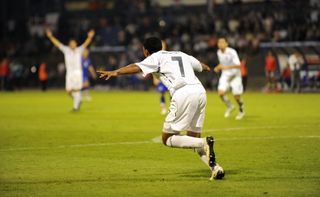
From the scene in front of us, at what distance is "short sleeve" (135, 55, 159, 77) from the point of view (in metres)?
10.5

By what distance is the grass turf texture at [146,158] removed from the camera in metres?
9.72

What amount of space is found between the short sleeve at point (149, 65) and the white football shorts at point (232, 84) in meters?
11.5

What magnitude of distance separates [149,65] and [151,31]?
118 ft

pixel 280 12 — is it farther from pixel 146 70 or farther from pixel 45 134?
pixel 146 70

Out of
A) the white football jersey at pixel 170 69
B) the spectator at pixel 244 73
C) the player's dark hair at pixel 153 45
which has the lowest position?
the spectator at pixel 244 73

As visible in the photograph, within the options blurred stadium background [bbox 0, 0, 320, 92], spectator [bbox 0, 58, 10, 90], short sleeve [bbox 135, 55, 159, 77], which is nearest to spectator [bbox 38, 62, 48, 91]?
blurred stadium background [bbox 0, 0, 320, 92]

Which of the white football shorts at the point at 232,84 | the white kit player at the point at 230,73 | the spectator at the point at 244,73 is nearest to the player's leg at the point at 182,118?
the white kit player at the point at 230,73

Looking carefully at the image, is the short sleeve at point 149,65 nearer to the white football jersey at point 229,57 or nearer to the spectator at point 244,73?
the white football jersey at point 229,57

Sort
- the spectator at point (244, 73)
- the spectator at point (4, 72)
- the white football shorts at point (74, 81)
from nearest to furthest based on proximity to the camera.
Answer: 1. the white football shorts at point (74, 81)
2. the spectator at point (244, 73)
3. the spectator at point (4, 72)

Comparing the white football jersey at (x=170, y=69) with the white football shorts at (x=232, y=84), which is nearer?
the white football jersey at (x=170, y=69)

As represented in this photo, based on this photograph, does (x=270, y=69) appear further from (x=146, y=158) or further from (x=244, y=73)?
(x=146, y=158)

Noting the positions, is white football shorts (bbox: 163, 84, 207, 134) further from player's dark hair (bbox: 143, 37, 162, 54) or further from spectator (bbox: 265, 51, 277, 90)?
spectator (bbox: 265, 51, 277, 90)

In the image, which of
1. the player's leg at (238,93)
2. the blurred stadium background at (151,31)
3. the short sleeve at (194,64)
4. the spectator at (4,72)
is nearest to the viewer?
the short sleeve at (194,64)

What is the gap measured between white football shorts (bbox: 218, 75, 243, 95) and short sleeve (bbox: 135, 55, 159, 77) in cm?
1148
